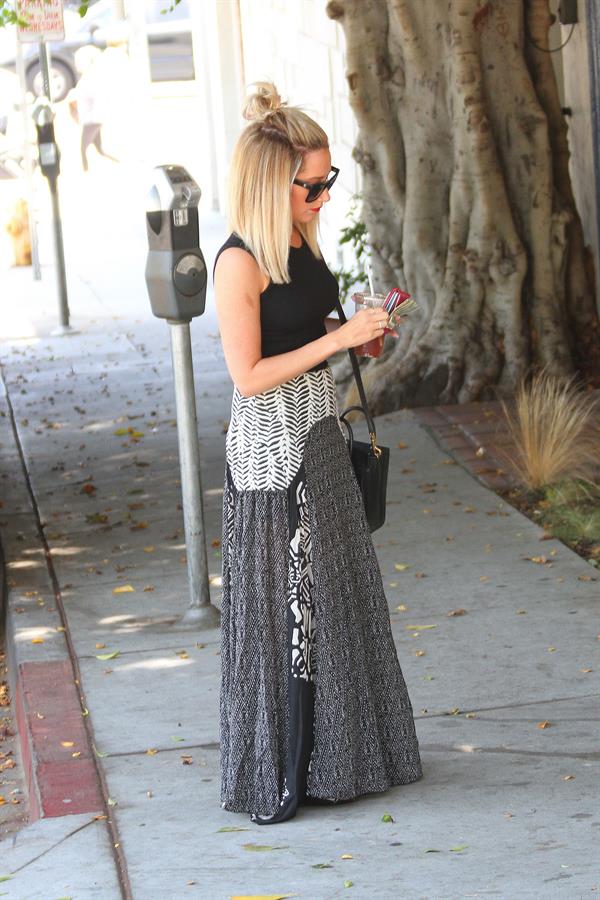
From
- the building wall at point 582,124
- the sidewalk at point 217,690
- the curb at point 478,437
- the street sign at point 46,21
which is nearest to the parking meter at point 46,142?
the street sign at point 46,21

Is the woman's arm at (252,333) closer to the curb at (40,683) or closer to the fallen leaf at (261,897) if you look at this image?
the fallen leaf at (261,897)

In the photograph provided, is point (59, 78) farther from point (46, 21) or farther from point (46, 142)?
point (46, 142)

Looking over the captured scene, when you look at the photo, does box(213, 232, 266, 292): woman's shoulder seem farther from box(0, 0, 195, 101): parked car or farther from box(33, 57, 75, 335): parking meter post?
box(0, 0, 195, 101): parked car

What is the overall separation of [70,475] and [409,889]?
514 cm

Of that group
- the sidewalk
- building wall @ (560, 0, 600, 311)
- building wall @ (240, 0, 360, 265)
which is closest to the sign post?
building wall @ (240, 0, 360, 265)

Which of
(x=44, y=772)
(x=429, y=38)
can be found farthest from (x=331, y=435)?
(x=429, y=38)

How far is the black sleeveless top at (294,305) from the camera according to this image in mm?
4016

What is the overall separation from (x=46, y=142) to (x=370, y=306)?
888 centimetres

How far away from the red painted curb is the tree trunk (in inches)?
159

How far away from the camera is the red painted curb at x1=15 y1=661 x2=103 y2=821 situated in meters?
4.49

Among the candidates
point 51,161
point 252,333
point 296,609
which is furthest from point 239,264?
point 51,161

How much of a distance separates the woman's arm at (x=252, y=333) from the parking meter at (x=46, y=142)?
28.4 feet

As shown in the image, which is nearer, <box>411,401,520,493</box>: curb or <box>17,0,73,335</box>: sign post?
<box>411,401,520,493</box>: curb

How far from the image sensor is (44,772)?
15.4 ft
